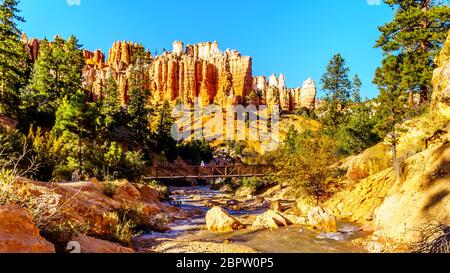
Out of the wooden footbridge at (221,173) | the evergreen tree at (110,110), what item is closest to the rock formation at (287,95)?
the evergreen tree at (110,110)

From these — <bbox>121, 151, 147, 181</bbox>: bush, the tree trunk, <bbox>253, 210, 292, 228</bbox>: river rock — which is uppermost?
the tree trunk

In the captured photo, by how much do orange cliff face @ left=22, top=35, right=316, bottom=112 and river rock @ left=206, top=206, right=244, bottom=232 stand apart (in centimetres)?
10201

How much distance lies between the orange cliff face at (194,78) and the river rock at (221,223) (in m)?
102

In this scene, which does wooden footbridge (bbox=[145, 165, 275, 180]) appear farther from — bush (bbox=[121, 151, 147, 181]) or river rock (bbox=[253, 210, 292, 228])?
river rock (bbox=[253, 210, 292, 228])

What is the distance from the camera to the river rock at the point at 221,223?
18531 millimetres

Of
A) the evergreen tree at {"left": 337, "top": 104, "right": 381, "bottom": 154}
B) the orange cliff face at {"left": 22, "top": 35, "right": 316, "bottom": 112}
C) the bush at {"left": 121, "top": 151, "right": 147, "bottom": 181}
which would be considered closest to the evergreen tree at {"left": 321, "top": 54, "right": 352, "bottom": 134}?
the evergreen tree at {"left": 337, "top": 104, "right": 381, "bottom": 154}

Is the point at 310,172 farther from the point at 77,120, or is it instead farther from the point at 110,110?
the point at 110,110

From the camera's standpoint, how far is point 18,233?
18.6 ft

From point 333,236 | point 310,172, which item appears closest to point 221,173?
point 310,172

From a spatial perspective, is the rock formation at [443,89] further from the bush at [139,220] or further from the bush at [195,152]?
the bush at [195,152]

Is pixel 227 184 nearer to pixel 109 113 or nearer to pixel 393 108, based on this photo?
pixel 109 113

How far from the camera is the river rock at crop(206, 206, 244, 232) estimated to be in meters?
18.5
